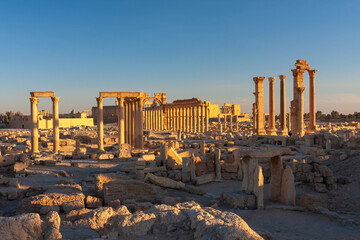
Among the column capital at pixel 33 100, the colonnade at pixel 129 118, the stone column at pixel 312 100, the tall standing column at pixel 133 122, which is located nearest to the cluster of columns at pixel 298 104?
the stone column at pixel 312 100

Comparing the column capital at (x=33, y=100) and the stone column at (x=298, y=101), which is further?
the stone column at (x=298, y=101)

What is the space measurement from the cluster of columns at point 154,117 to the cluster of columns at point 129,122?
21.2 m

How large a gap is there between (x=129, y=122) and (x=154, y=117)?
26.4m

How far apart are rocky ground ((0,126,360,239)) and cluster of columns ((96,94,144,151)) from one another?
4821 mm

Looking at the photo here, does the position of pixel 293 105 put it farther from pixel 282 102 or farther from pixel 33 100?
pixel 33 100

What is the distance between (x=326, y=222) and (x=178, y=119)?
145 ft

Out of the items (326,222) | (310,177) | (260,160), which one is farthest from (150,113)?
(326,222)

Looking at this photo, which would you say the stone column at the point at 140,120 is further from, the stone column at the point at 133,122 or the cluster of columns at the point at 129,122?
the stone column at the point at 133,122

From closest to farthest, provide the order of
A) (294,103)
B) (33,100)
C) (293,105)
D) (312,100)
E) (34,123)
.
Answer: (33,100), (34,123), (294,103), (293,105), (312,100)

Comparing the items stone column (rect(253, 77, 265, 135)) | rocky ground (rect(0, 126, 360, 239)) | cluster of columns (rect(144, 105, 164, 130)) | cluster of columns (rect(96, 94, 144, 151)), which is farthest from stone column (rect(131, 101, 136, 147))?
cluster of columns (rect(144, 105, 164, 130))

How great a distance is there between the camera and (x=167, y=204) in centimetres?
965

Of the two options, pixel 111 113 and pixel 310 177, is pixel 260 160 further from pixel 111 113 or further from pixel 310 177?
pixel 111 113

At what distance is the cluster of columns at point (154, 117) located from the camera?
2079 inches

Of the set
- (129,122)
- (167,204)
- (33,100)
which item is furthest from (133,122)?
(167,204)
